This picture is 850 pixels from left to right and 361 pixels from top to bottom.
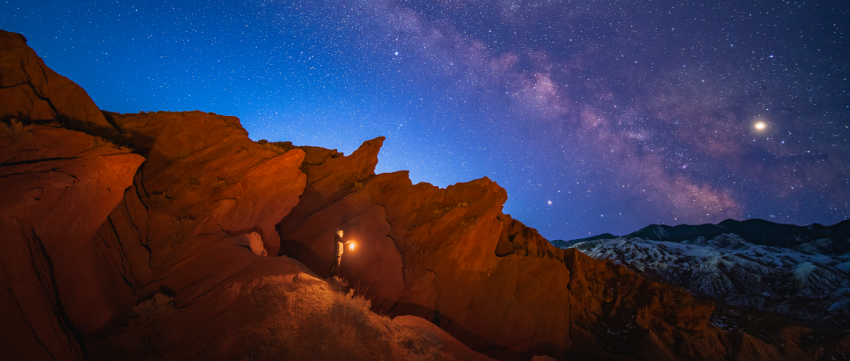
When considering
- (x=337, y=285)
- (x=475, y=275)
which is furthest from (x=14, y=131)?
(x=475, y=275)

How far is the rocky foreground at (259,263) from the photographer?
616 cm

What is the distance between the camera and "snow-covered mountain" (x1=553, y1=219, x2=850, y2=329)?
4119 centimetres

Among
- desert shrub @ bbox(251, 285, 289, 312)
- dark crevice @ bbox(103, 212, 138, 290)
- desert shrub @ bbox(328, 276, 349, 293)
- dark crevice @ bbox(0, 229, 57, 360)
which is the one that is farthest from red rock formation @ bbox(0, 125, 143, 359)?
desert shrub @ bbox(328, 276, 349, 293)

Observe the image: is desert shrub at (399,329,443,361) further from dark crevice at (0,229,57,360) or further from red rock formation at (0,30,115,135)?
red rock formation at (0,30,115,135)

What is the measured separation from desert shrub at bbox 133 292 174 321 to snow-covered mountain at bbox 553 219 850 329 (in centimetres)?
6157

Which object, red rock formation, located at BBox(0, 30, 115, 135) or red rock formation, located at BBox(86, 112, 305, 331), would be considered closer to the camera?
red rock formation, located at BBox(0, 30, 115, 135)

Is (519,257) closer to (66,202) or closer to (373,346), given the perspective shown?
(373,346)

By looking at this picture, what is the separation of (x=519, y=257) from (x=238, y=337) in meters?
17.4

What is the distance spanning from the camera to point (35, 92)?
8500mm

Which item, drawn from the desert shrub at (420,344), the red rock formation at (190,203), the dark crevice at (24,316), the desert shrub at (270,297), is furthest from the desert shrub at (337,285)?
the dark crevice at (24,316)

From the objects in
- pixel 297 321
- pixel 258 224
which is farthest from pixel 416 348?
pixel 258 224

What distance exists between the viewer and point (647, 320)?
20719mm

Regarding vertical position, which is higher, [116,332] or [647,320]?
[647,320]

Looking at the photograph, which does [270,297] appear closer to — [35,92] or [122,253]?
[122,253]
